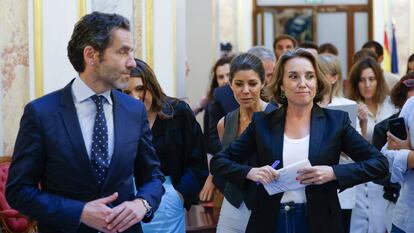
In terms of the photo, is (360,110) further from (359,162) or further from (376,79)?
(359,162)

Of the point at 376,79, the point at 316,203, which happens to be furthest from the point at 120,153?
the point at 376,79

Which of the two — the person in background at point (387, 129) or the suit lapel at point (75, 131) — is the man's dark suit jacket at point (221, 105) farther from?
the suit lapel at point (75, 131)

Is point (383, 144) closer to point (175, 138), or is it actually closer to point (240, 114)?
point (240, 114)

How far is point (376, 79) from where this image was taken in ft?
22.5

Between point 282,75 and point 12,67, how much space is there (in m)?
2.34

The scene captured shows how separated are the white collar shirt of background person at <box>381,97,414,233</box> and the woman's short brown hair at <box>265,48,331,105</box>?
1.85 ft

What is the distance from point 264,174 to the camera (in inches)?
147

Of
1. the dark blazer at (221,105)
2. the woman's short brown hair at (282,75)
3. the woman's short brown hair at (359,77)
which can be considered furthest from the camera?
the woman's short brown hair at (359,77)

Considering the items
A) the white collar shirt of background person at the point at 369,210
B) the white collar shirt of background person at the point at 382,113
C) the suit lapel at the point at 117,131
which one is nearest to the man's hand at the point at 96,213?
the suit lapel at the point at 117,131

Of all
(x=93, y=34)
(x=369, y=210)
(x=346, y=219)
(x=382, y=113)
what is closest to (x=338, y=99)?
(x=369, y=210)

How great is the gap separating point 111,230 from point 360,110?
370 cm

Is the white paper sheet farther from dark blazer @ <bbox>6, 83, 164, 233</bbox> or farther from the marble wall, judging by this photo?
the marble wall

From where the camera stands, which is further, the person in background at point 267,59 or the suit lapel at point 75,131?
the person in background at point 267,59

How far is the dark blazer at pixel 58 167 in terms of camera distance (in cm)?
314
